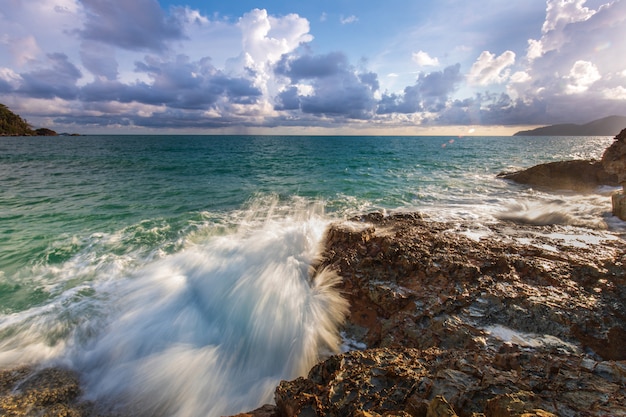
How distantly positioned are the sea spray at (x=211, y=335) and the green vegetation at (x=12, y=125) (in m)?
181

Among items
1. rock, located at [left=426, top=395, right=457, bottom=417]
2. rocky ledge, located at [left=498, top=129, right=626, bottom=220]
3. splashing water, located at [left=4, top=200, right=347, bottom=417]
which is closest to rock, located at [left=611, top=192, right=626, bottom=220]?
rocky ledge, located at [left=498, top=129, right=626, bottom=220]

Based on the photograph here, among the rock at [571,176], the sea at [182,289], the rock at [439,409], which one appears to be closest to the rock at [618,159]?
the sea at [182,289]

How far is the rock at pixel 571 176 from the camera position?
1786cm

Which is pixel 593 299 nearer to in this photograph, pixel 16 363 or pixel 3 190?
pixel 16 363

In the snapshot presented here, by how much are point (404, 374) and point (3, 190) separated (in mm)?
25760

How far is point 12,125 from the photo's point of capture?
132m

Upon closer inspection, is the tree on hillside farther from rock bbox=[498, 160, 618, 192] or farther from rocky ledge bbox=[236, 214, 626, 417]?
rock bbox=[498, 160, 618, 192]

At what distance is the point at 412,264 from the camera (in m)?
6.12

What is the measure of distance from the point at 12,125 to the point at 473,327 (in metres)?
197

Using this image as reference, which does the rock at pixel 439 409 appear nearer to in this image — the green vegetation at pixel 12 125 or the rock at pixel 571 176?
the rock at pixel 571 176

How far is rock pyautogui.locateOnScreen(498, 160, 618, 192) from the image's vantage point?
58.6 feet

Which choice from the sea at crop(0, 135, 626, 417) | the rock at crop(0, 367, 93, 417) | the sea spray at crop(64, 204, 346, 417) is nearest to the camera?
the rock at crop(0, 367, 93, 417)

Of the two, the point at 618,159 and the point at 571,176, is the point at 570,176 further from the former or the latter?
the point at 618,159

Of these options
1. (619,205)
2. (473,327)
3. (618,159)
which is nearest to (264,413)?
(473,327)
